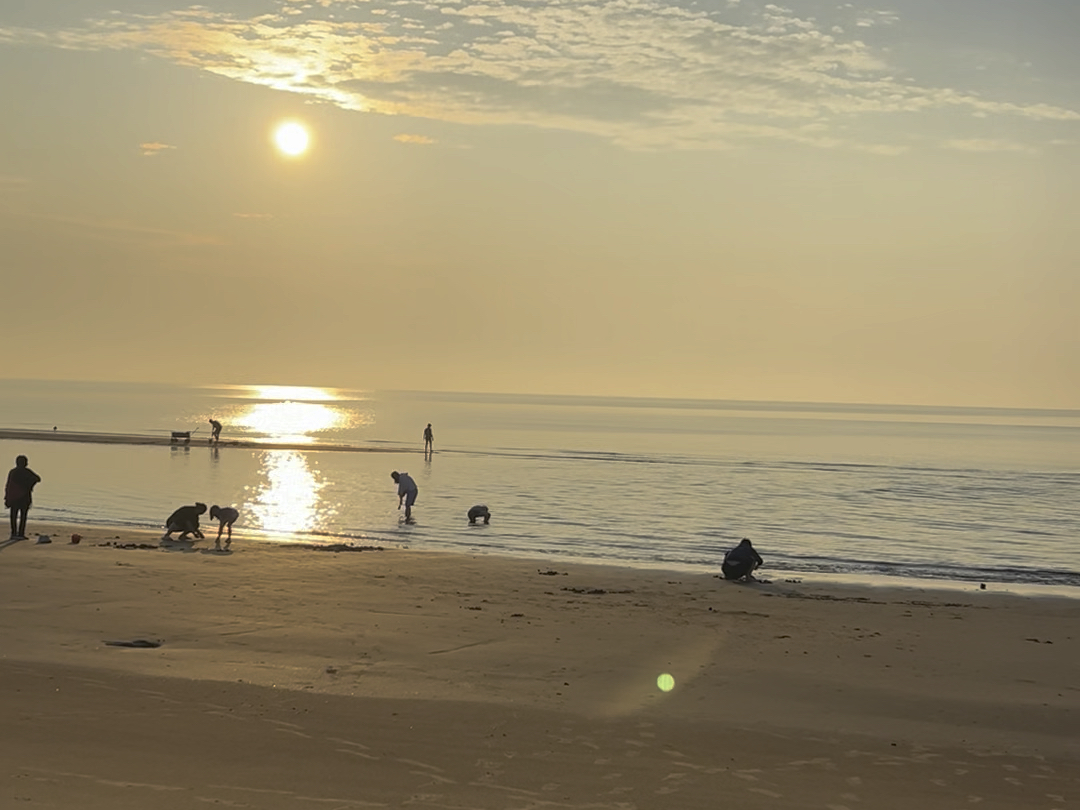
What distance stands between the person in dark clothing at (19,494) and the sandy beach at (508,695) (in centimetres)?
367

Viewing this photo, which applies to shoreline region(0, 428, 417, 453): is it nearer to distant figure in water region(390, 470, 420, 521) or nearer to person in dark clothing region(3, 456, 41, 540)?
distant figure in water region(390, 470, 420, 521)

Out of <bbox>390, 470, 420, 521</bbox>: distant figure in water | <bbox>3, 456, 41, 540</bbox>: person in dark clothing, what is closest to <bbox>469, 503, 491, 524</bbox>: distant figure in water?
<bbox>390, 470, 420, 521</bbox>: distant figure in water

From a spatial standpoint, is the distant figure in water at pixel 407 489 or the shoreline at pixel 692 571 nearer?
the shoreline at pixel 692 571

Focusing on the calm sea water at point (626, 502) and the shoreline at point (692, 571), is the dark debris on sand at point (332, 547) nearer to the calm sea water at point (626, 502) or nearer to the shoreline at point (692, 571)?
the shoreline at point (692, 571)

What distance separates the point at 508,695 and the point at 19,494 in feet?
52.6

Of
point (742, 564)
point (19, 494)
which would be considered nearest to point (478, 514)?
point (742, 564)

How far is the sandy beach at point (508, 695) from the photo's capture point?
29.1 feet

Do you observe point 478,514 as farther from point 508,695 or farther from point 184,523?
point 508,695

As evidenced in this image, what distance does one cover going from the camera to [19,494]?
23125mm

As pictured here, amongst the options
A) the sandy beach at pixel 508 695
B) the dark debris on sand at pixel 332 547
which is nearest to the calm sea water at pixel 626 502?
the dark debris on sand at pixel 332 547

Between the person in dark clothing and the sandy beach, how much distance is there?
3666 mm

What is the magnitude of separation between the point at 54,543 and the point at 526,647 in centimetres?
1319

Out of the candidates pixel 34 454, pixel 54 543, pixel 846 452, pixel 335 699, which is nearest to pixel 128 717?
pixel 335 699

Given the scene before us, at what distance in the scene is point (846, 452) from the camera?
95188mm
